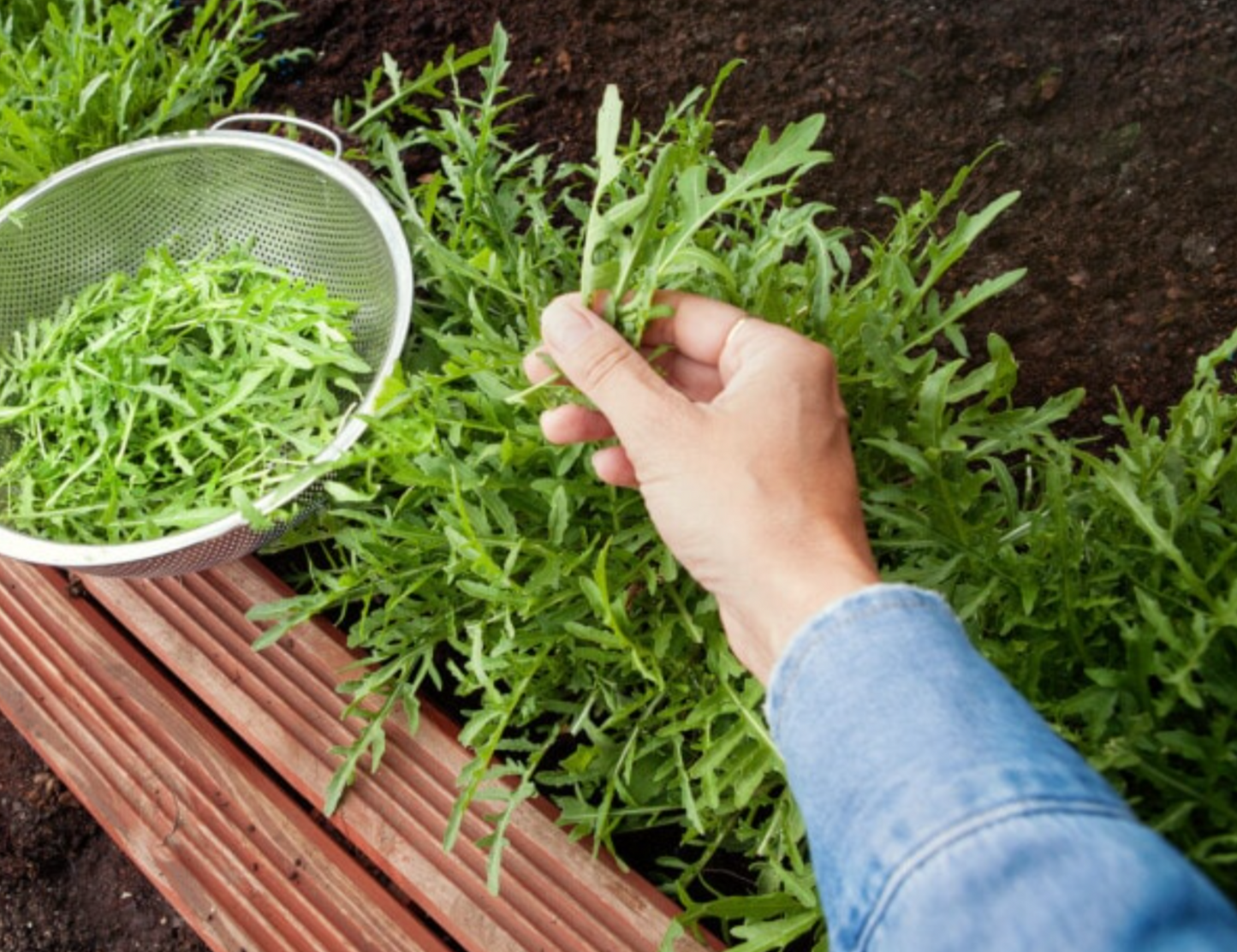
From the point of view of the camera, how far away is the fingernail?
81cm

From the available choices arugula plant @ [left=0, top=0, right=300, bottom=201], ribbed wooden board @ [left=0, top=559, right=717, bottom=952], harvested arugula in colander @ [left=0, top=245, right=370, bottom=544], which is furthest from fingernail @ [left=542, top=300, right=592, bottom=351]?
arugula plant @ [left=0, top=0, right=300, bottom=201]

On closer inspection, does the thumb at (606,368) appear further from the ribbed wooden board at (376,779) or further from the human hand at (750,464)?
the ribbed wooden board at (376,779)

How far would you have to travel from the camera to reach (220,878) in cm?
114

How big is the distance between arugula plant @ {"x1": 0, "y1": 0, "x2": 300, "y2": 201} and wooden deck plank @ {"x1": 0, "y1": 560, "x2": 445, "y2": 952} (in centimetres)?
54

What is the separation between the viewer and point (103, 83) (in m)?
1.48

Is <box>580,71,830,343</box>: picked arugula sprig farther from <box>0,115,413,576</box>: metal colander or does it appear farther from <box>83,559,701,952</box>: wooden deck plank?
<box>83,559,701,952</box>: wooden deck plank

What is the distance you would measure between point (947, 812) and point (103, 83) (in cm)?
141

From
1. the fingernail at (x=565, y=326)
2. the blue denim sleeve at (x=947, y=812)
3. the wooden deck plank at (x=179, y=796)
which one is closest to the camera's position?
the blue denim sleeve at (x=947, y=812)

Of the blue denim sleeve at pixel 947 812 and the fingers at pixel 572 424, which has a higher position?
the blue denim sleeve at pixel 947 812

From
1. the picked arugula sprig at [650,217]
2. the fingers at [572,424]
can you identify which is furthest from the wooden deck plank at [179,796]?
the picked arugula sprig at [650,217]

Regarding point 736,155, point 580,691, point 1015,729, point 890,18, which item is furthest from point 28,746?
point 890,18

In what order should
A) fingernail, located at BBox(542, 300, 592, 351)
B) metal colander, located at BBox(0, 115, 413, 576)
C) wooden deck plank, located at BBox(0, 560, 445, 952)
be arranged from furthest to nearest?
metal colander, located at BBox(0, 115, 413, 576), wooden deck plank, located at BBox(0, 560, 445, 952), fingernail, located at BBox(542, 300, 592, 351)

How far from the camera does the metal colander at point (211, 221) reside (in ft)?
4.12

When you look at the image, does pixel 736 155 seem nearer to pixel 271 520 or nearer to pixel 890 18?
pixel 890 18
